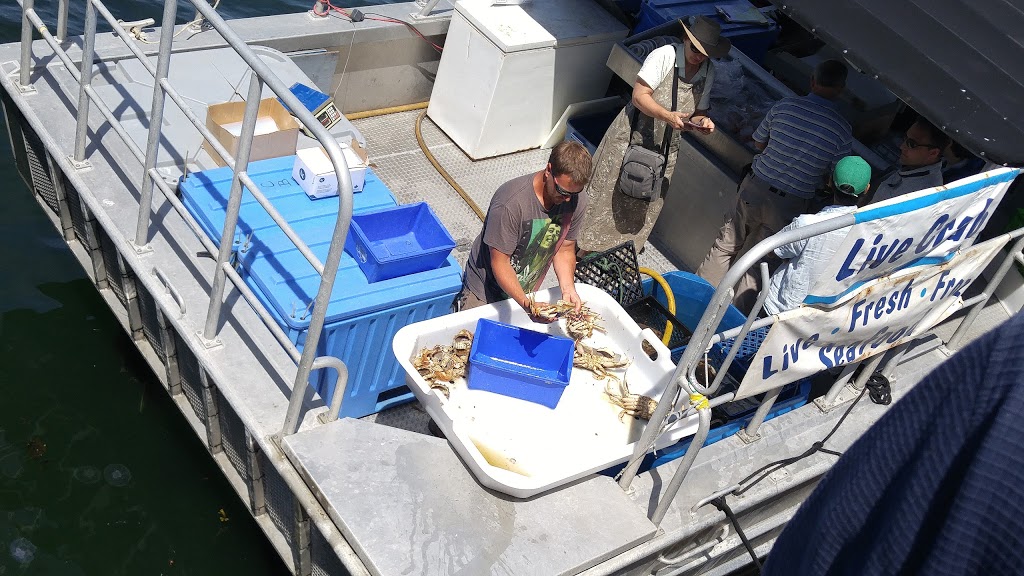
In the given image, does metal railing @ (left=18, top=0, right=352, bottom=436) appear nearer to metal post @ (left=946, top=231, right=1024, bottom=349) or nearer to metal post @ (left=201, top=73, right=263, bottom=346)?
metal post @ (left=201, top=73, right=263, bottom=346)

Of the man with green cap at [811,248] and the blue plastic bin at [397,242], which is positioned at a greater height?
the man with green cap at [811,248]

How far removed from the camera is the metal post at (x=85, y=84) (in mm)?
4227

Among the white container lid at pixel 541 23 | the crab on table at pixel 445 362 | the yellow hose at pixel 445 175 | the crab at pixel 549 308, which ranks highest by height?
the white container lid at pixel 541 23

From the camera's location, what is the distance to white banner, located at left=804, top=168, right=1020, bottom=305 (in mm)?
3508

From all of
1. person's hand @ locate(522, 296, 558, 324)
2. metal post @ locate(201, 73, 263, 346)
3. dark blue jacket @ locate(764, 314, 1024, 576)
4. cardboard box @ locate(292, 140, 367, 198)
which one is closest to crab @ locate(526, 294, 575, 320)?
person's hand @ locate(522, 296, 558, 324)

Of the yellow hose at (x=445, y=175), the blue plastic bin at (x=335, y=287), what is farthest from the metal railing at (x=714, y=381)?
the yellow hose at (x=445, y=175)

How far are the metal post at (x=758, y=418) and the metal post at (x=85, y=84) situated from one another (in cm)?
347

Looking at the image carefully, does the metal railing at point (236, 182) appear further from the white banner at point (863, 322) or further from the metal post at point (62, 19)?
the white banner at point (863, 322)

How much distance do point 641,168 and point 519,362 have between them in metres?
1.75

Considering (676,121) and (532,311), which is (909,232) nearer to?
(532,311)

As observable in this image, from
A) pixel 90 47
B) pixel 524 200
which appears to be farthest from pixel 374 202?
pixel 90 47

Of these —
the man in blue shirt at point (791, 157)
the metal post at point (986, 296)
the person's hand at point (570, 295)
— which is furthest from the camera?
the man in blue shirt at point (791, 157)

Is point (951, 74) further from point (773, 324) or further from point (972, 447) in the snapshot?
point (972, 447)

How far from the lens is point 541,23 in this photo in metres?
6.45
